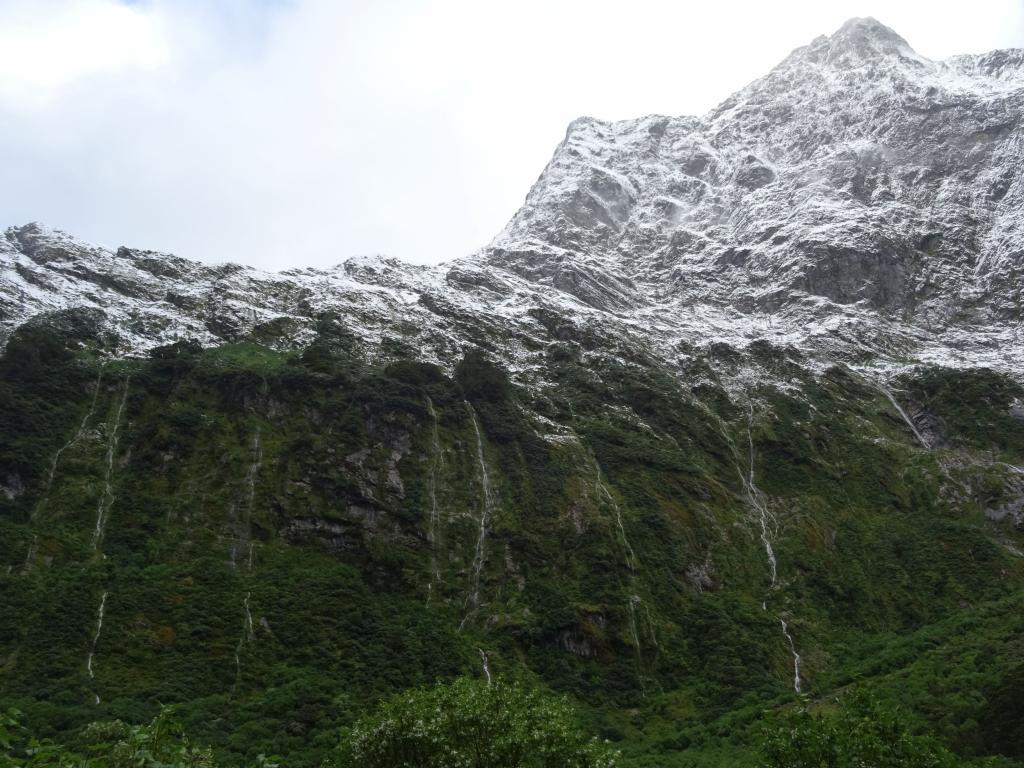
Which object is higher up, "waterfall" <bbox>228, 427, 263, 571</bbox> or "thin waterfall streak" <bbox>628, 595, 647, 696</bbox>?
"waterfall" <bbox>228, 427, 263, 571</bbox>

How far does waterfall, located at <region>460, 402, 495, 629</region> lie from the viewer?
8038 cm

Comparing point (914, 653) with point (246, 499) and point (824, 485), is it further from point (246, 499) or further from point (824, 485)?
point (246, 499)

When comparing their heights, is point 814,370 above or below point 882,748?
above

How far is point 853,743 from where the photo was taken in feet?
85.5

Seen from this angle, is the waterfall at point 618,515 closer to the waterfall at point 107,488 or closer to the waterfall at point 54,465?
the waterfall at point 107,488

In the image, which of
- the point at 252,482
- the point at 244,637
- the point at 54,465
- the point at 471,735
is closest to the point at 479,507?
the point at 252,482

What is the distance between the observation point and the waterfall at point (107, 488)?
76188mm

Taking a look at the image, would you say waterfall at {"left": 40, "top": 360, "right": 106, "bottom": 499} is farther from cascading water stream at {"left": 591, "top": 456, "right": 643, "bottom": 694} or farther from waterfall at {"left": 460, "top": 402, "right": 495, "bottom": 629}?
cascading water stream at {"left": 591, "top": 456, "right": 643, "bottom": 694}

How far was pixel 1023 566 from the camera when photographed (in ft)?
296

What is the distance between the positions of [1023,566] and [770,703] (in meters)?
46.2

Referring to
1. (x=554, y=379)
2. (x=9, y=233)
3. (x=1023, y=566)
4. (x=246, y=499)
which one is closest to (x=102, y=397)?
(x=246, y=499)

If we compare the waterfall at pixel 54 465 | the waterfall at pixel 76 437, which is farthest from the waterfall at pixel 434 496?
the waterfall at pixel 76 437

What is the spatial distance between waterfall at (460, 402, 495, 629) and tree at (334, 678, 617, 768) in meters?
47.0

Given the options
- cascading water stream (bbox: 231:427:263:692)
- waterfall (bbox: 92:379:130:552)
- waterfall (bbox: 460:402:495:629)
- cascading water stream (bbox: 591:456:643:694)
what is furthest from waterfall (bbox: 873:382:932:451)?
waterfall (bbox: 92:379:130:552)
